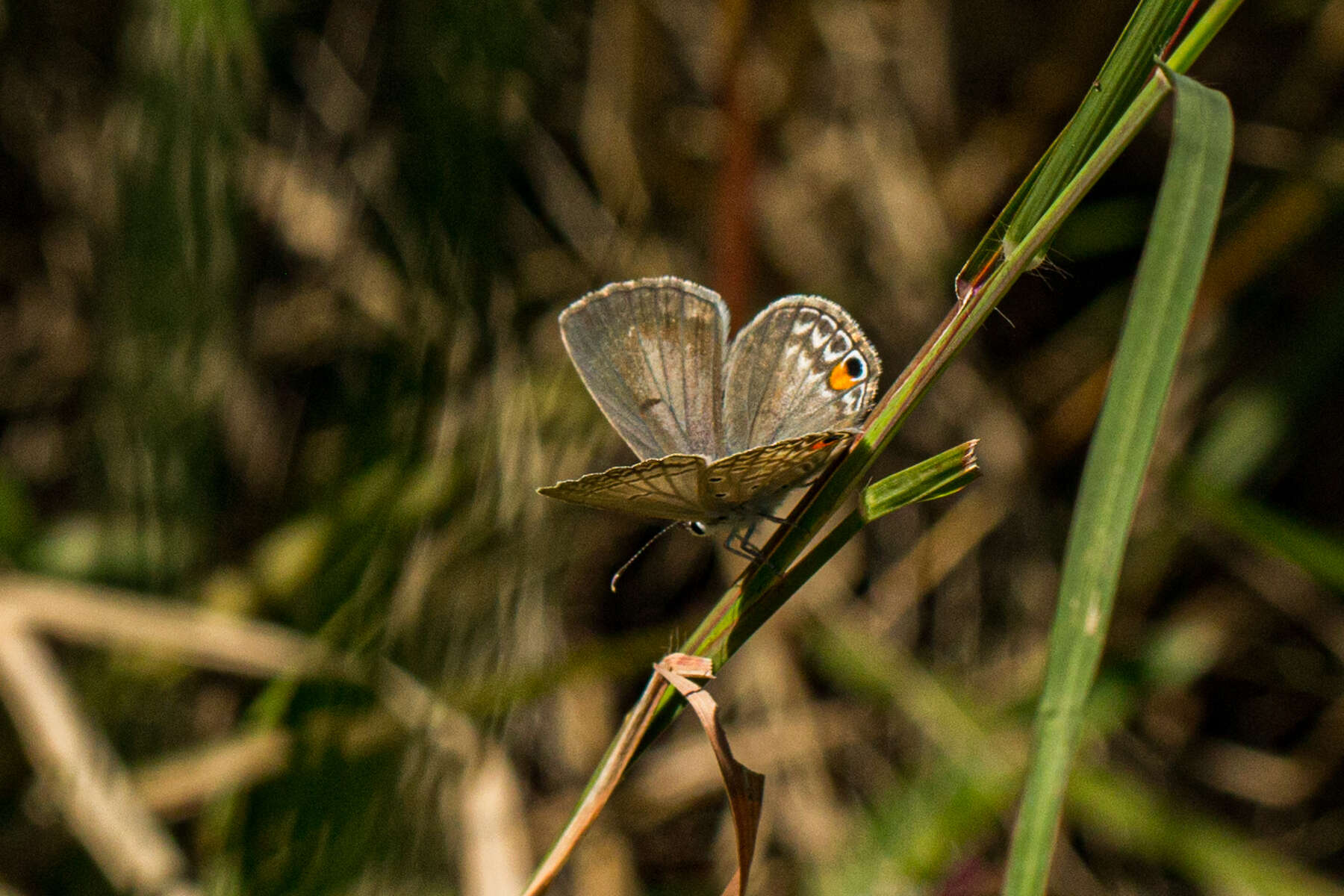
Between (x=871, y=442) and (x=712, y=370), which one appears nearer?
(x=871, y=442)

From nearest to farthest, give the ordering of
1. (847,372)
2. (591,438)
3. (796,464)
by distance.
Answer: (796,464) < (847,372) < (591,438)

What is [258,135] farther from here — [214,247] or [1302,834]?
[1302,834]

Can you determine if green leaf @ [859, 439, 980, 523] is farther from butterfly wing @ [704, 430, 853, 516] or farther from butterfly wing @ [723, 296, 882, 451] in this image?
butterfly wing @ [723, 296, 882, 451]

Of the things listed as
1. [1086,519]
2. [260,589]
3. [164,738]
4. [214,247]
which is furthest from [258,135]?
[1086,519]

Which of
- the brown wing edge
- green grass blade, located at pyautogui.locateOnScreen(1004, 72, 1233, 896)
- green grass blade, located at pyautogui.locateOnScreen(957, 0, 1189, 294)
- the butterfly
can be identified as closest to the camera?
Result: green grass blade, located at pyautogui.locateOnScreen(1004, 72, 1233, 896)

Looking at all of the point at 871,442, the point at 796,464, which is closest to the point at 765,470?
the point at 796,464

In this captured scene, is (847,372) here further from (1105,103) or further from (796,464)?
(1105,103)

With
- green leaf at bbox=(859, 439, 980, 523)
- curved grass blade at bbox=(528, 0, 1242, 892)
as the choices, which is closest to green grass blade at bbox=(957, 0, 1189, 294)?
curved grass blade at bbox=(528, 0, 1242, 892)
